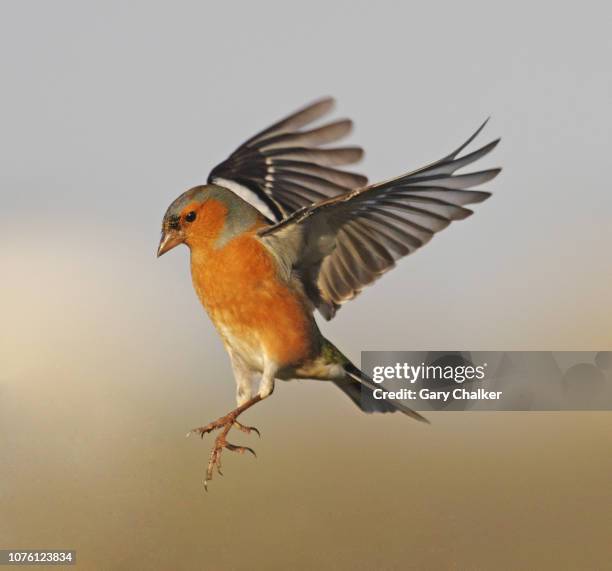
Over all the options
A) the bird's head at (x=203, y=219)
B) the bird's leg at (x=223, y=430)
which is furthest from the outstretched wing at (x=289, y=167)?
the bird's leg at (x=223, y=430)

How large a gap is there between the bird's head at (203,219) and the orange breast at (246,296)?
0.15ft

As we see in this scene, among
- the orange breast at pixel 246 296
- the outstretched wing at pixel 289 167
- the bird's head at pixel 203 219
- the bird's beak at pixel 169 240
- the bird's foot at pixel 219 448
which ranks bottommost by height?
the bird's foot at pixel 219 448

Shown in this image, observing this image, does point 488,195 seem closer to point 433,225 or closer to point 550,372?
point 433,225

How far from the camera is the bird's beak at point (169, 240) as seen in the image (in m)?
4.32

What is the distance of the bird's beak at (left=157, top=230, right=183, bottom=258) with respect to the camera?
4.32 m

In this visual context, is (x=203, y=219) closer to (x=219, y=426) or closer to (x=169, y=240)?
(x=169, y=240)

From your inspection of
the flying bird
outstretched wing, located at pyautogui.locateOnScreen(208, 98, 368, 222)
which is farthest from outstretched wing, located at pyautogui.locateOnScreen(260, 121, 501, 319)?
outstretched wing, located at pyautogui.locateOnScreen(208, 98, 368, 222)

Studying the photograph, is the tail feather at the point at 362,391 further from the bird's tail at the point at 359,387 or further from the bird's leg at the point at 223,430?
the bird's leg at the point at 223,430

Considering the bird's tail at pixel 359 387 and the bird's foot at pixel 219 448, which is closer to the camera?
the bird's foot at pixel 219 448

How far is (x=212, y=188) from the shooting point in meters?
4.48

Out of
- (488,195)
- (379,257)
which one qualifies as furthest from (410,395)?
(488,195)

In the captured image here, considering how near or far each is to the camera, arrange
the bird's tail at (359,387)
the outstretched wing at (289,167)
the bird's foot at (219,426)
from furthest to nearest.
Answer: the outstretched wing at (289,167)
the bird's tail at (359,387)
the bird's foot at (219,426)

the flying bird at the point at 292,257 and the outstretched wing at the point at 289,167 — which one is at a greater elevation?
the outstretched wing at the point at 289,167

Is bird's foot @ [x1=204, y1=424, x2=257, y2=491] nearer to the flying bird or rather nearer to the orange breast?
the flying bird
